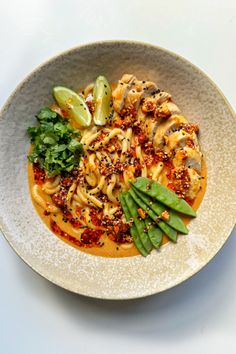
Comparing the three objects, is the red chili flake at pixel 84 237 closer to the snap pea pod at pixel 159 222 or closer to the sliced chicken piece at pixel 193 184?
the snap pea pod at pixel 159 222

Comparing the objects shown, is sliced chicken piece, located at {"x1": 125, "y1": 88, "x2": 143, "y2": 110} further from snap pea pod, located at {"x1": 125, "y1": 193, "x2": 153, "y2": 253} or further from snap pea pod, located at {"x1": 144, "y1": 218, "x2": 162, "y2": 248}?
snap pea pod, located at {"x1": 144, "y1": 218, "x2": 162, "y2": 248}

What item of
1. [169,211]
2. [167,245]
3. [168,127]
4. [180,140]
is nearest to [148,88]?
[168,127]

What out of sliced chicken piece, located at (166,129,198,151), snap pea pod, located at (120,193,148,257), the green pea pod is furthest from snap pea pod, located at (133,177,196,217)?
the green pea pod

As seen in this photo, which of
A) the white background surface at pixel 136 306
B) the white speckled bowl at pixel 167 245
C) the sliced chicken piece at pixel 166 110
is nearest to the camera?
the white speckled bowl at pixel 167 245

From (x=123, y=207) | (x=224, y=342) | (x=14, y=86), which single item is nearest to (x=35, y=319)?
(x=123, y=207)

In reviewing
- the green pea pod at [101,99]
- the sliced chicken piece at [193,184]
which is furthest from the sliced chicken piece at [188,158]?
the green pea pod at [101,99]

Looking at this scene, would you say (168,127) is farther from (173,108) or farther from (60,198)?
(60,198)

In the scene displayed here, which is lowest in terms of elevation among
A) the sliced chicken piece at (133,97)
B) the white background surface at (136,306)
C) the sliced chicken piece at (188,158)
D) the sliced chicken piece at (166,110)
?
the white background surface at (136,306)

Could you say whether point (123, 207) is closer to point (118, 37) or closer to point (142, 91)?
point (142, 91)
